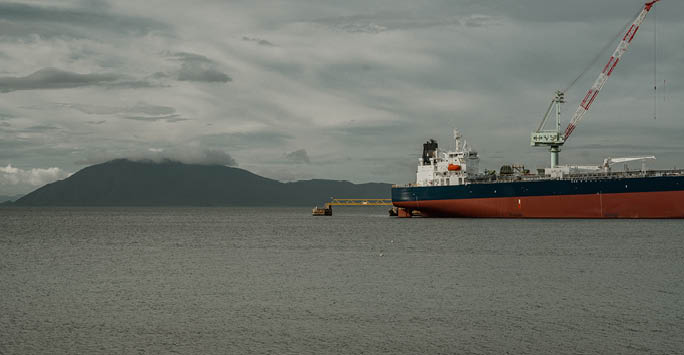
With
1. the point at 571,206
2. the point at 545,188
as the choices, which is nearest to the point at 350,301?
the point at 545,188

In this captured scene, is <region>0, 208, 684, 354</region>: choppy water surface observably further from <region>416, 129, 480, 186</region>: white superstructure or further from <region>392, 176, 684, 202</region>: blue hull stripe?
<region>416, 129, 480, 186</region>: white superstructure

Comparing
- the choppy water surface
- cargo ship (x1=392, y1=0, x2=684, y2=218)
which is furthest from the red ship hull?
the choppy water surface

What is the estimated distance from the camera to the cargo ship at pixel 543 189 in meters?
→ 72.1

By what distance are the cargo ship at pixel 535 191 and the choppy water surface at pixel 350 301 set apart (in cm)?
2609

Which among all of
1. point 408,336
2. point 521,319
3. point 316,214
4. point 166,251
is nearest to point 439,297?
point 521,319

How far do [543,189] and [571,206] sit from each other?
12.9ft

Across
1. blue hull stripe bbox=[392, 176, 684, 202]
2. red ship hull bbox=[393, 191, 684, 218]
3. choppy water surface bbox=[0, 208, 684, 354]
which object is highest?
blue hull stripe bbox=[392, 176, 684, 202]

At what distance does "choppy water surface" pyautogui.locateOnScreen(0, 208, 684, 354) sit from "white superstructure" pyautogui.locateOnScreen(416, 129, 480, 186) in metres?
41.2

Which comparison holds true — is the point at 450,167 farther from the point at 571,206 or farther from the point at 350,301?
the point at 350,301

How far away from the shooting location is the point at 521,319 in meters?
21.8

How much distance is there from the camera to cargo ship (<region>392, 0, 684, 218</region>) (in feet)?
237

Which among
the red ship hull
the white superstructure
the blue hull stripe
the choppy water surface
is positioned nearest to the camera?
the choppy water surface

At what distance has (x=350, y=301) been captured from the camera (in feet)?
84.1

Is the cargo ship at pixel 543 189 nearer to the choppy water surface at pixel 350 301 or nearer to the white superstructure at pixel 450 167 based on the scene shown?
the white superstructure at pixel 450 167
